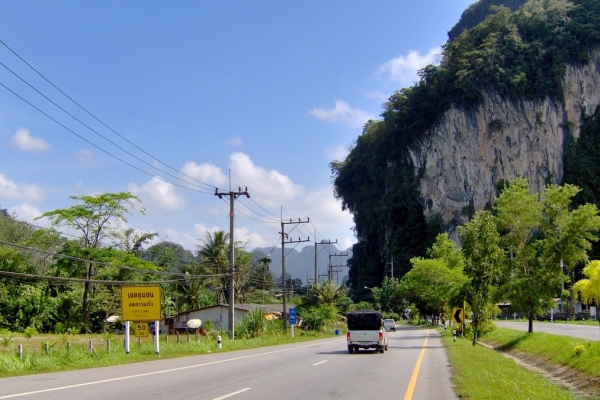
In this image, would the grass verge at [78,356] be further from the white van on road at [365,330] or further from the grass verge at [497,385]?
the grass verge at [497,385]

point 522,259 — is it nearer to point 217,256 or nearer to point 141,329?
point 141,329

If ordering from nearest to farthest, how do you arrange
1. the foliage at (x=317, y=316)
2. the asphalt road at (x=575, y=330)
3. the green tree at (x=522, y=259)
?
the asphalt road at (x=575, y=330) → the green tree at (x=522, y=259) → the foliage at (x=317, y=316)

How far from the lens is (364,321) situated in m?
26.6

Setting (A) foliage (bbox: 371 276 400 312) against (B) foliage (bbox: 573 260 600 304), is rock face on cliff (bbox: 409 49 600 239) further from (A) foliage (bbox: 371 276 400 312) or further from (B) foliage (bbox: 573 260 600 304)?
(B) foliage (bbox: 573 260 600 304)

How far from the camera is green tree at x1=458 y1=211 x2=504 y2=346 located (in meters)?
30.7

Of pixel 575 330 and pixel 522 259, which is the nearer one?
pixel 522 259

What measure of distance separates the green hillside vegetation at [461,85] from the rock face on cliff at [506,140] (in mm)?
1718

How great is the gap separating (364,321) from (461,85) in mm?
70424

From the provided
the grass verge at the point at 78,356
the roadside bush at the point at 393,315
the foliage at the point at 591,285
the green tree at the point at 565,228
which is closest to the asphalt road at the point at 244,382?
the grass verge at the point at 78,356

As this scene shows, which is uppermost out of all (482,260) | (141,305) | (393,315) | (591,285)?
(482,260)

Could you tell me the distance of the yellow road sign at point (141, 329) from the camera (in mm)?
24594

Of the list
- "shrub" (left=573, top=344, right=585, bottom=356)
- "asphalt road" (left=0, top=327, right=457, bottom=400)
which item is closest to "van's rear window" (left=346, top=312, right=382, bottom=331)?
"asphalt road" (left=0, top=327, right=457, bottom=400)

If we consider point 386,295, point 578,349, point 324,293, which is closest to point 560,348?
point 578,349

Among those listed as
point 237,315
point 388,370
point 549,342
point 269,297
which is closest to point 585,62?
point 269,297
